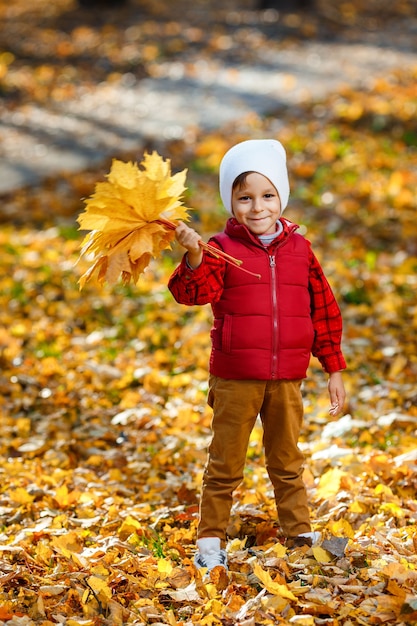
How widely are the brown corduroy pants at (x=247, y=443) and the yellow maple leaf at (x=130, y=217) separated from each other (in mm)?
652

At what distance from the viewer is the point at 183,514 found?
405 centimetres

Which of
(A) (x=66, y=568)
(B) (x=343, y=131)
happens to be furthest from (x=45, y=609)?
(B) (x=343, y=131)

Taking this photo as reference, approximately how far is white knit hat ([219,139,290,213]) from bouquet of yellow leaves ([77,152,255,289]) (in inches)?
9.0

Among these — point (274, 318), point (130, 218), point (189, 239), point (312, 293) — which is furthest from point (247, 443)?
point (130, 218)

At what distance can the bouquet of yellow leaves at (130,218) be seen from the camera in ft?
9.98

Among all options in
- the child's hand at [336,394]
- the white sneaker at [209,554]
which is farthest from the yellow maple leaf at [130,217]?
the white sneaker at [209,554]

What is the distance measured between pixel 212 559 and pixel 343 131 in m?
7.56

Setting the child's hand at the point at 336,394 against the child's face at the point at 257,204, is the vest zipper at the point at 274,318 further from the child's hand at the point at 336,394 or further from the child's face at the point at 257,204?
the child's hand at the point at 336,394

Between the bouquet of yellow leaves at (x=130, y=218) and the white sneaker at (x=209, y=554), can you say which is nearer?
the bouquet of yellow leaves at (x=130, y=218)

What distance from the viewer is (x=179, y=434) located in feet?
16.6

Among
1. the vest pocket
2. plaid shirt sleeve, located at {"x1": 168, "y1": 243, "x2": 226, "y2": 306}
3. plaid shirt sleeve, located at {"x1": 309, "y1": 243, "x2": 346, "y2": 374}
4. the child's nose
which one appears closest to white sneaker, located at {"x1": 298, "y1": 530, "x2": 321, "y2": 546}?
plaid shirt sleeve, located at {"x1": 309, "y1": 243, "x2": 346, "y2": 374}

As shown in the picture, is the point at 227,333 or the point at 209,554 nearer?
the point at 227,333

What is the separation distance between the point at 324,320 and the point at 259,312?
1.24ft

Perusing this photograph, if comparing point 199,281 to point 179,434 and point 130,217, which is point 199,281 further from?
point 179,434
